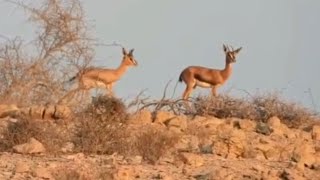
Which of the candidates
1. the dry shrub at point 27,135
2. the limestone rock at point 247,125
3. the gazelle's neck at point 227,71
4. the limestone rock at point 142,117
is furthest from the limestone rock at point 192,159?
the gazelle's neck at point 227,71

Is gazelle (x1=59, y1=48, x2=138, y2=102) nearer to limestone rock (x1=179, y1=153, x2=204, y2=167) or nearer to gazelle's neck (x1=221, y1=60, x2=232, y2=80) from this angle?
gazelle's neck (x1=221, y1=60, x2=232, y2=80)

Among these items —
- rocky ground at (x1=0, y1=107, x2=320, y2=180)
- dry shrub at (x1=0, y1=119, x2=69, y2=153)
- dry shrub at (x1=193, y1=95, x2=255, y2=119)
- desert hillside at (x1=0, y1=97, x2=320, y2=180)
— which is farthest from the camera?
dry shrub at (x1=193, y1=95, x2=255, y2=119)

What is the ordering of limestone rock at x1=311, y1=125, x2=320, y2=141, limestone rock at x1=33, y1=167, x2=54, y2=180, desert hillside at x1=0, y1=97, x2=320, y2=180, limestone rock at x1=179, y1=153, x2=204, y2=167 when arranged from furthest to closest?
1. limestone rock at x1=311, y1=125, x2=320, y2=141
2. limestone rock at x1=179, y1=153, x2=204, y2=167
3. desert hillside at x1=0, y1=97, x2=320, y2=180
4. limestone rock at x1=33, y1=167, x2=54, y2=180

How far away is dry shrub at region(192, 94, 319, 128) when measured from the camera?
59.1ft

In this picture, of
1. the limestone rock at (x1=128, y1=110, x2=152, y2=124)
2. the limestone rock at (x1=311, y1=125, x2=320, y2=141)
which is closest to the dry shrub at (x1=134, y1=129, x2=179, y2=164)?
the limestone rock at (x1=128, y1=110, x2=152, y2=124)

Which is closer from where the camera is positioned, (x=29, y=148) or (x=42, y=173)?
(x=42, y=173)

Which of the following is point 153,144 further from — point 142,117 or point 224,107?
point 224,107

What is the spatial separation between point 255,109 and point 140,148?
6.24 metres

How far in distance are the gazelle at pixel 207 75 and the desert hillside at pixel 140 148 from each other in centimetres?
1149

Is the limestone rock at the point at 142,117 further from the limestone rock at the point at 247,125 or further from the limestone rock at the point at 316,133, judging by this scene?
the limestone rock at the point at 316,133

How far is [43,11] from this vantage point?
21.1 metres

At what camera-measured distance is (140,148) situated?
40.9ft

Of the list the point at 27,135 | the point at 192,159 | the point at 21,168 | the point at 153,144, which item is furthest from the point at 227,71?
the point at 21,168

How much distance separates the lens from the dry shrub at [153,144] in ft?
40.0
